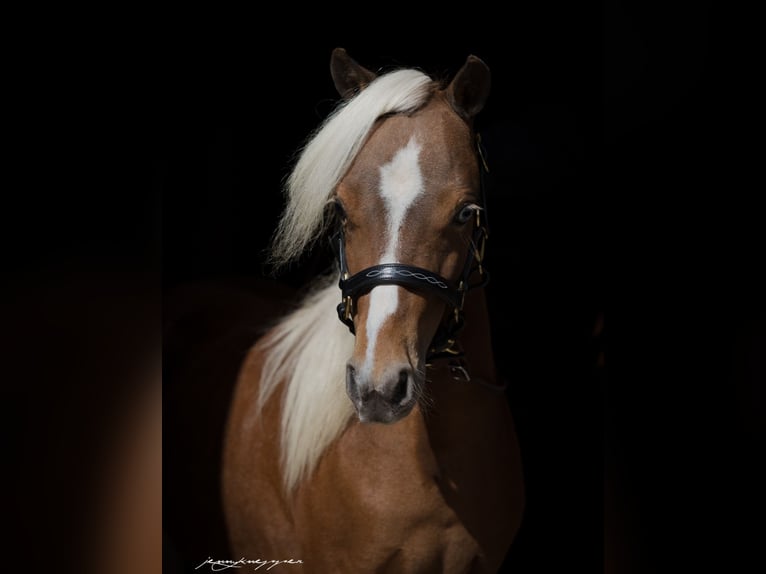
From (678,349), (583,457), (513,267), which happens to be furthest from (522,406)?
(678,349)

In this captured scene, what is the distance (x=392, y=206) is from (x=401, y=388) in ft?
1.38

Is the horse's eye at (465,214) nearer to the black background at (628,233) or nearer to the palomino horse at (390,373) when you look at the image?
the palomino horse at (390,373)

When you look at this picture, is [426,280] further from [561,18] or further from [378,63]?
[378,63]

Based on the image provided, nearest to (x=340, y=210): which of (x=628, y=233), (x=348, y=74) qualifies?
(x=348, y=74)

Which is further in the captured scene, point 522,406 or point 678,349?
point 522,406

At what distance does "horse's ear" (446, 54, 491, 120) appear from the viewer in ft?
6.00

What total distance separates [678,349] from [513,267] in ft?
4.27

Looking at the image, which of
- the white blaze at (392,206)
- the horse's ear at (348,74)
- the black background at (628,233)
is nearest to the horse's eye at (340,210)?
the white blaze at (392,206)

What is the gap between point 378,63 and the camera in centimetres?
274

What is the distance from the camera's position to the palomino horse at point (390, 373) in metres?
1.63

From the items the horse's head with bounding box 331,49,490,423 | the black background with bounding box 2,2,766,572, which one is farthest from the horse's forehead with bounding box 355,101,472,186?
the black background with bounding box 2,2,766,572

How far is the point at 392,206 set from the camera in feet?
5.42

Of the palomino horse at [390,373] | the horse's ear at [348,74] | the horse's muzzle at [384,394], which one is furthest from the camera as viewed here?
the horse's ear at [348,74]

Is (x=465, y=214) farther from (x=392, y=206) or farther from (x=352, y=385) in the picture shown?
(x=352, y=385)
